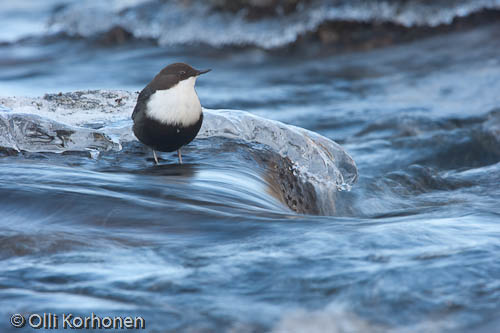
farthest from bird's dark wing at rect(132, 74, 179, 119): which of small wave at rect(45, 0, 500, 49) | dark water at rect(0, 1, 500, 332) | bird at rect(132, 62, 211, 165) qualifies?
small wave at rect(45, 0, 500, 49)

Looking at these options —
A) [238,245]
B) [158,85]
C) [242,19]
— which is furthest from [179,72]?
[242,19]

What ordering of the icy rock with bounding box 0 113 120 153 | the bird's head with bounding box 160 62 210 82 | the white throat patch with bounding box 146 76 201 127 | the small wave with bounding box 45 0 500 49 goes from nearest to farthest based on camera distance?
the white throat patch with bounding box 146 76 201 127 → the bird's head with bounding box 160 62 210 82 → the icy rock with bounding box 0 113 120 153 → the small wave with bounding box 45 0 500 49

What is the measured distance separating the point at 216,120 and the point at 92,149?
35.3 inches

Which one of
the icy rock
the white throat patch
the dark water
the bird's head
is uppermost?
the bird's head

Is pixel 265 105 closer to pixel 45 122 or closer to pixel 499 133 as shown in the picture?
pixel 499 133

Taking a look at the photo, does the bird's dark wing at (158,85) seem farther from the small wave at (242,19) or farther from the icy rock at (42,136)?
the small wave at (242,19)

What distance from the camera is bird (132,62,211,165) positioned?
3.73 m

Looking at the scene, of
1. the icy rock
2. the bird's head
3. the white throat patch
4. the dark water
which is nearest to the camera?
the dark water

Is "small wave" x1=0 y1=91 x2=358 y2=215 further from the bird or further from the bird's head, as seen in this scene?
the bird's head

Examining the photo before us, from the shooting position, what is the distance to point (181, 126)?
3.73 meters

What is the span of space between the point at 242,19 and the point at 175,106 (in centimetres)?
868

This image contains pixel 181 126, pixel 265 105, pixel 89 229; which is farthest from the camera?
pixel 265 105

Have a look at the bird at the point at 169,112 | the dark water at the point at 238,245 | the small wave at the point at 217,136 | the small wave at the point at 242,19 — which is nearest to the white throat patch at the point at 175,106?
the bird at the point at 169,112

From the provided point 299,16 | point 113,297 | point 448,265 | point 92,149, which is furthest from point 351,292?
point 299,16
